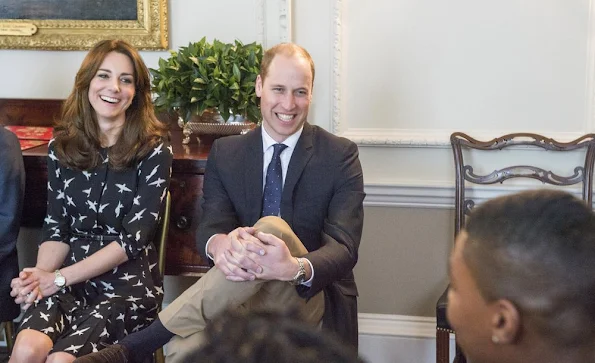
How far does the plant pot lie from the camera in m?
3.04

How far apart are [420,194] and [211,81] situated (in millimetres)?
975

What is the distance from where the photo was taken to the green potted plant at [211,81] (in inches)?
117

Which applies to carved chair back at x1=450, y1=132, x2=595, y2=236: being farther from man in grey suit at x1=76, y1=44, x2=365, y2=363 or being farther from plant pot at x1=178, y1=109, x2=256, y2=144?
plant pot at x1=178, y1=109, x2=256, y2=144

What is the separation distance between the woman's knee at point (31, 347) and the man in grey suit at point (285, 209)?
309 mm

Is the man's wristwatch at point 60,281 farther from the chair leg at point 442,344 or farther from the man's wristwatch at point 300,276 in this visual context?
the chair leg at point 442,344

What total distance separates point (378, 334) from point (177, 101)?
52.5 inches

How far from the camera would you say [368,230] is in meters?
3.38

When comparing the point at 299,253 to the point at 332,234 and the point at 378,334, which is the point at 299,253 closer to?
the point at 332,234

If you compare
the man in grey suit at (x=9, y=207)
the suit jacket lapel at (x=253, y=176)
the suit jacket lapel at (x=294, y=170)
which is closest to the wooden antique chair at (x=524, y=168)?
the suit jacket lapel at (x=294, y=170)

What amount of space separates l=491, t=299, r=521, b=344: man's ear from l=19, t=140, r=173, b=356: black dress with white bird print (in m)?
1.75

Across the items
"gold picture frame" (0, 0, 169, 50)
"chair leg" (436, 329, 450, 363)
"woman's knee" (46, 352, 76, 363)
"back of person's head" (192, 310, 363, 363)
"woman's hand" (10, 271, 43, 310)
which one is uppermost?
"gold picture frame" (0, 0, 169, 50)

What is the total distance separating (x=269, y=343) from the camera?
2.53 feet

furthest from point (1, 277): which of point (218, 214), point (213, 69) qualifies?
point (213, 69)

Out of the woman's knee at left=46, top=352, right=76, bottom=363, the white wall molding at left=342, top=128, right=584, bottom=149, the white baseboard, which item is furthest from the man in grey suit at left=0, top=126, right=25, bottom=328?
the white baseboard
